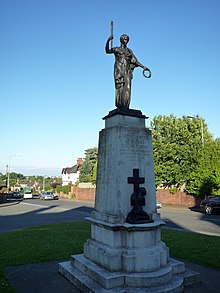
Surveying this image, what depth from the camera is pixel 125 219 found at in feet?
20.7

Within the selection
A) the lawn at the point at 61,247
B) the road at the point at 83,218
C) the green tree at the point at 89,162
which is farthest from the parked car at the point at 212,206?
the green tree at the point at 89,162

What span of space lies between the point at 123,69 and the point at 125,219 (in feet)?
12.4

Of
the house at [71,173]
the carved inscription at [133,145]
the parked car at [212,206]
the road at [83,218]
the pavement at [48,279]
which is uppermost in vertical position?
the house at [71,173]

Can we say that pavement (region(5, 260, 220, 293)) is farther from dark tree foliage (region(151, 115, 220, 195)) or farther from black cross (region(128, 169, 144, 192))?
dark tree foliage (region(151, 115, 220, 195))

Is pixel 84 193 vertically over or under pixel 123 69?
under

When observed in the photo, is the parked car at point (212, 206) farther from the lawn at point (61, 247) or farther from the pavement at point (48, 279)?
the pavement at point (48, 279)

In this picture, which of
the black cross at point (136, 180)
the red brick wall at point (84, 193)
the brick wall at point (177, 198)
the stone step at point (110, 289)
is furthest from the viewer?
the red brick wall at point (84, 193)

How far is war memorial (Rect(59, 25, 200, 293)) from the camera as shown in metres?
5.86

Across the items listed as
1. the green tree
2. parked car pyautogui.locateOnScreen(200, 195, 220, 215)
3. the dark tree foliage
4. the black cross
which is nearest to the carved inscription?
the black cross

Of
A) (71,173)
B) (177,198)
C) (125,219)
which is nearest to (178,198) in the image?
(177,198)

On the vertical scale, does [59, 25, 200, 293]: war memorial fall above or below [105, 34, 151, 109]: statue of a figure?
below

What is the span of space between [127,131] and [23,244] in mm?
6412

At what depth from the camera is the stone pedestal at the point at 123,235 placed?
5766 millimetres

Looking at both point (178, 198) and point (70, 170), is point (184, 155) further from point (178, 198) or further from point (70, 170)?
point (70, 170)
